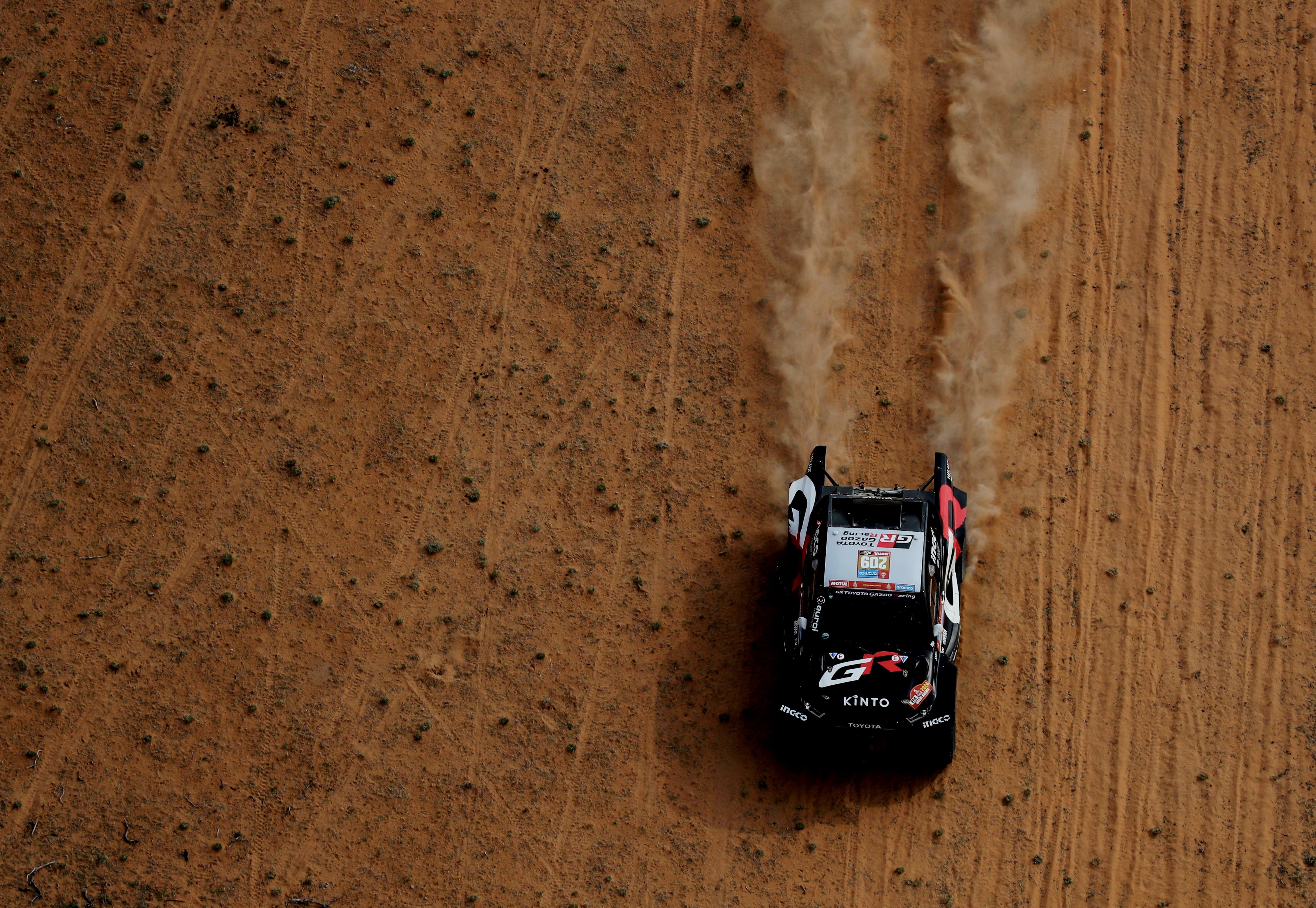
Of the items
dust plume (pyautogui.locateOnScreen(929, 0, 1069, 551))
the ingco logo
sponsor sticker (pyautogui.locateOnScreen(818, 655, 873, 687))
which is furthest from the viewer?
dust plume (pyautogui.locateOnScreen(929, 0, 1069, 551))

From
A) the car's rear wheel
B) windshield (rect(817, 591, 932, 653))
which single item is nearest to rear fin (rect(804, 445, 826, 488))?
windshield (rect(817, 591, 932, 653))

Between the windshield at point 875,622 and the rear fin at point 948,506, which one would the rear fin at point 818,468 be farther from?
the windshield at point 875,622

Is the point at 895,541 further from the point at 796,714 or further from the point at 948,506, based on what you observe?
the point at 796,714

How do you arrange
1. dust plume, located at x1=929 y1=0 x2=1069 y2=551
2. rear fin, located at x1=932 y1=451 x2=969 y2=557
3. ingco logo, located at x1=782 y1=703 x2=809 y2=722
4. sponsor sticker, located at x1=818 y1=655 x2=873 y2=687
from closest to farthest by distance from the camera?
sponsor sticker, located at x1=818 y1=655 x2=873 y2=687 < ingco logo, located at x1=782 y1=703 x2=809 y2=722 < rear fin, located at x1=932 y1=451 x2=969 y2=557 < dust plume, located at x1=929 y1=0 x2=1069 y2=551

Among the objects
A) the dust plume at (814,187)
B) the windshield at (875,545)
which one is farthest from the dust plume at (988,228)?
the windshield at (875,545)

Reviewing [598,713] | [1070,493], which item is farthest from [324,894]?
[1070,493]

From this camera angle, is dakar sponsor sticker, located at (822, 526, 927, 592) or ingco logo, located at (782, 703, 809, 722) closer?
dakar sponsor sticker, located at (822, 526, 927, 592)

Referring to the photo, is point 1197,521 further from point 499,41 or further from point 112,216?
point 112,216

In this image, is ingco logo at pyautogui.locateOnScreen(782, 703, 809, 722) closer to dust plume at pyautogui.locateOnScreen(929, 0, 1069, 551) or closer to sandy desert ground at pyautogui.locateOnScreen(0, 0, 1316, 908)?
sandy desert ground at pyautogui.locateOnScreen(0, 0, 1316, 908)
